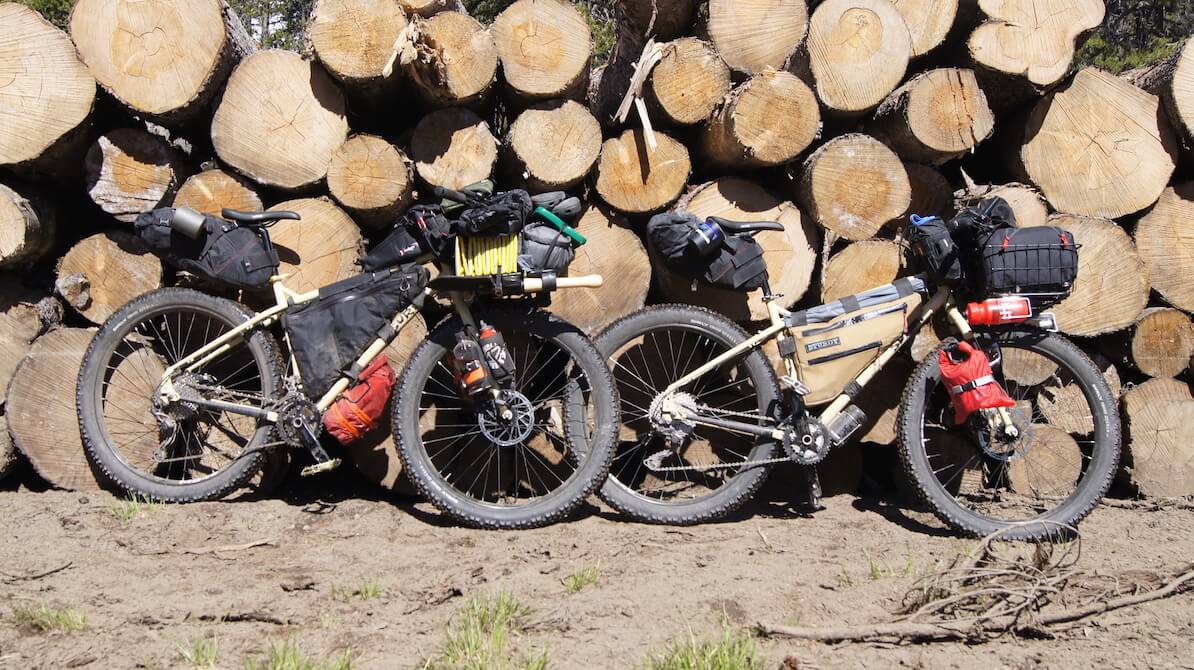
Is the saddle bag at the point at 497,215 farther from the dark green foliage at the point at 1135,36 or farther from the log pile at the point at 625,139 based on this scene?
the dark green foliage at the point at 1135,36

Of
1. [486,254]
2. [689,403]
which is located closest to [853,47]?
[689,403]

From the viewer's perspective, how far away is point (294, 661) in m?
2.73

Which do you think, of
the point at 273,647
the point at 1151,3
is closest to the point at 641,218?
the point at 273,647

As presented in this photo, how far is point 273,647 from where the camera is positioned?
2.81 m

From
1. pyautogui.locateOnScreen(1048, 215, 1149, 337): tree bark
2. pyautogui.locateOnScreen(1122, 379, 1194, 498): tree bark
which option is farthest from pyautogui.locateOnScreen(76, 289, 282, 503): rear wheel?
pyautogui.locateOnScreen(1122, 379, 1194, 498): tree bark

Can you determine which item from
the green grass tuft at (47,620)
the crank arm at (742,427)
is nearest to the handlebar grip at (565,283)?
the crank arm at (742,427)

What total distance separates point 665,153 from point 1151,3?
1060 cm

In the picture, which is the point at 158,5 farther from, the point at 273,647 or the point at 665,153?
the point at 273,647

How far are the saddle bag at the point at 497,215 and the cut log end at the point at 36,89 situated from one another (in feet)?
6.59

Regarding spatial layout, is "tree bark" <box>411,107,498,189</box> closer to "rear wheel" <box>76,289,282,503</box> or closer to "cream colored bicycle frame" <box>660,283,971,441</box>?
"rear wheel" <box>76,289,282,503</box>

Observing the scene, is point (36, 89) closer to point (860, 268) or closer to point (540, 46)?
point (540, 46)

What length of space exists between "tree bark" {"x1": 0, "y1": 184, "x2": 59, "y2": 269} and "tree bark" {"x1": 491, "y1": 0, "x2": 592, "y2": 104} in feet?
8.12

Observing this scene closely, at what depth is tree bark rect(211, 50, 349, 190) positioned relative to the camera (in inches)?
176

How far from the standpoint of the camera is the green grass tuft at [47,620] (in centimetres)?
301
